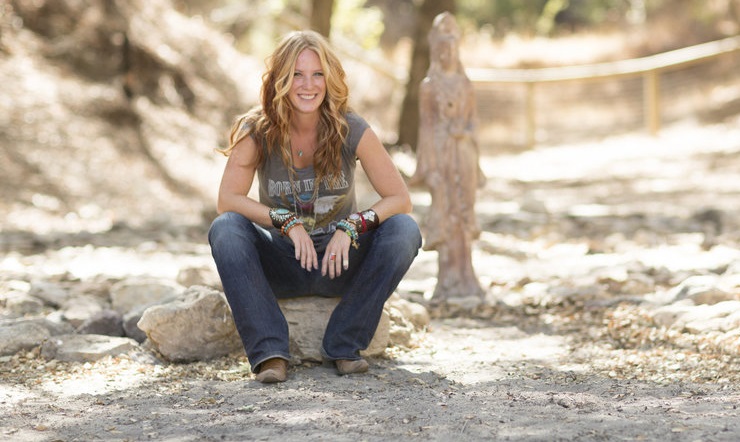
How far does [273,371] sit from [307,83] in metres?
1.14

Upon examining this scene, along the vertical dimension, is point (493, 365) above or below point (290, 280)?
below

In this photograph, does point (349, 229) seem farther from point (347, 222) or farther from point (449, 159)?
point (449, 159)

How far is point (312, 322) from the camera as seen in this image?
386 cm

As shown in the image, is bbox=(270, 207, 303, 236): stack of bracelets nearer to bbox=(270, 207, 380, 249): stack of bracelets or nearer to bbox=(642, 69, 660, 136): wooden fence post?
bbox=(270, 207, 380, 249): stack of bracelets

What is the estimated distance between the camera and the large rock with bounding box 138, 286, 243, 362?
12.5 ft

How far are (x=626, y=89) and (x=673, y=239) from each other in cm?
975

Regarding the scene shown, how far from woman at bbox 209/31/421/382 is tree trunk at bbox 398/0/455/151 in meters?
7.86

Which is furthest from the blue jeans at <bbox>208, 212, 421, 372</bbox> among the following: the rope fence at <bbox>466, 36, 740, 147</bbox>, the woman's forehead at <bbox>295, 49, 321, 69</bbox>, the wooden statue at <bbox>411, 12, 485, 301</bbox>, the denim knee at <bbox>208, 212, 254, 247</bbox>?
the rope fence at <bbox>466, 36, 740, 147</bbox>

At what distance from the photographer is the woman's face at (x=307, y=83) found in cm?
363

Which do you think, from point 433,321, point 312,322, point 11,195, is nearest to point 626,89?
point 11,195

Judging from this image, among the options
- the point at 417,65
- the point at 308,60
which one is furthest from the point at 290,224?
the point at 417,65

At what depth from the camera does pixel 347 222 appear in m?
3.59

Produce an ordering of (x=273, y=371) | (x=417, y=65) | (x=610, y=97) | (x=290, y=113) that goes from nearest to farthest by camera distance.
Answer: (x=273, y=371) → (x=290, y=113) → (x=417, y=65) → (x=610, y=97)

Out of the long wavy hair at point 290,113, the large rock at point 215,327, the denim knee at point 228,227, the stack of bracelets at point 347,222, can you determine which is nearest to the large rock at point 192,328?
the large rock at point 215,327
